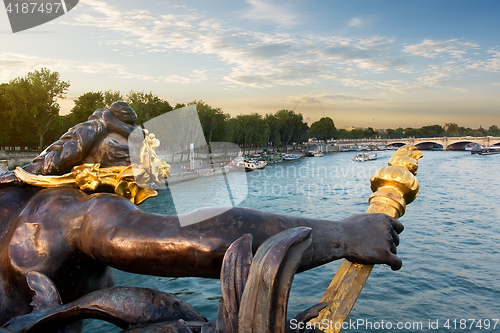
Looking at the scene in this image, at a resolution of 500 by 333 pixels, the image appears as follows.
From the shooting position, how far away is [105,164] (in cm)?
205

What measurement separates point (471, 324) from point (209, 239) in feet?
39.7

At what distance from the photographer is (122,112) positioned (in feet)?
7.03

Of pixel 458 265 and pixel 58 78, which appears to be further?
pixel 58 78

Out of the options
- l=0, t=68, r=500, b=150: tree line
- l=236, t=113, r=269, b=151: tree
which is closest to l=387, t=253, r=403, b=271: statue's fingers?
l=0, t=68, r=500, b=150: tree line

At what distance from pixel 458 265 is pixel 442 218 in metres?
10.0

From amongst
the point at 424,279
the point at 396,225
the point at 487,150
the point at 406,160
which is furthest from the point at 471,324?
the point at 487,150

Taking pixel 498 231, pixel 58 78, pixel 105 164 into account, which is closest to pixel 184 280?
pixel 105 164

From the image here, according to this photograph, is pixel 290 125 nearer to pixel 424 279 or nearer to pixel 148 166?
pixel 424 279

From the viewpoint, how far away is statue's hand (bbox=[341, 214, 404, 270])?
1476mm

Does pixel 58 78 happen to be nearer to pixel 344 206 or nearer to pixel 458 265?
pixel 344 206

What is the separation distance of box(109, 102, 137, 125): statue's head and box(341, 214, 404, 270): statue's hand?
4.46 ft

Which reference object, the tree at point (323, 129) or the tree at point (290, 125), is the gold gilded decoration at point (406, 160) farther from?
the tree at point (323, 129)

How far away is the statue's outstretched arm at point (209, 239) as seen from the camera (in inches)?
54.8

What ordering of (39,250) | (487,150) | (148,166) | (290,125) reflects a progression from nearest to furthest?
(39,250)
(148,166)
(487,150)
(290,125)
